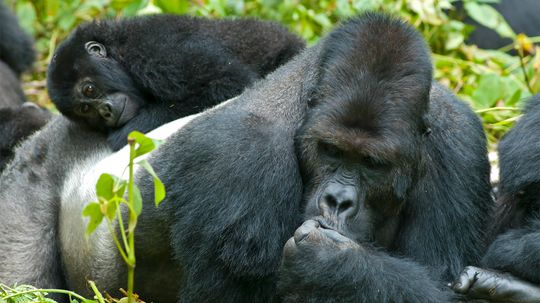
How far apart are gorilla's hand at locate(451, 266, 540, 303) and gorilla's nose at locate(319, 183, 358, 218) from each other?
47 cm

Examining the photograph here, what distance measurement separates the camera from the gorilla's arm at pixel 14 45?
24.5ft

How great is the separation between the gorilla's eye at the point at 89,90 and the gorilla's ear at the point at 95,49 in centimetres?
15

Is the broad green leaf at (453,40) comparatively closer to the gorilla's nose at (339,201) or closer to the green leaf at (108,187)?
the gorilla's nose at (339,201)

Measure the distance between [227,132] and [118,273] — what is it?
0.92 metres

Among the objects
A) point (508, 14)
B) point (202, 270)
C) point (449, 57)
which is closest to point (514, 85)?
point (449, 57)

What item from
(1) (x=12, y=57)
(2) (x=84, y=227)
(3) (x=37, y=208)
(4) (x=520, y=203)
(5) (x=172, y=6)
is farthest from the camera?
(1) (x=12, y=57)

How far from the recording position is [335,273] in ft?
11.0

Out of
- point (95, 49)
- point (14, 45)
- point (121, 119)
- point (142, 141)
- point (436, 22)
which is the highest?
point (142, 141)

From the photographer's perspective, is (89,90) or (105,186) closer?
(105,186)

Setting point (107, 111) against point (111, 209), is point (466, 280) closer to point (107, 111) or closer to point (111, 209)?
point (111, 209)

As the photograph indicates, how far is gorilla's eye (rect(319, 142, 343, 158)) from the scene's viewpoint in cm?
348

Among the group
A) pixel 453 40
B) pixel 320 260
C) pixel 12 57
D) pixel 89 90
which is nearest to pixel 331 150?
pixel 320 260

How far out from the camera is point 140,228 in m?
4.10

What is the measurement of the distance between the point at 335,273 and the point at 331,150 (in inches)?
17.1
